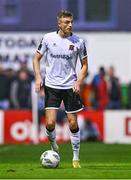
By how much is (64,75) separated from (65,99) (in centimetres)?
41

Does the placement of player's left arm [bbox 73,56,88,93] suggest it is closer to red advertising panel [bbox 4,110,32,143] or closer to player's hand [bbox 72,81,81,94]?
player's hand [bbox 72,81,81,94]

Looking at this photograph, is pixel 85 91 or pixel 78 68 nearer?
pixel 78 68

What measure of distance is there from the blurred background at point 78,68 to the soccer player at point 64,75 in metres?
12.3

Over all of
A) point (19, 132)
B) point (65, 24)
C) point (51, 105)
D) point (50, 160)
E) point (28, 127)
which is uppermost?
point (65, 24)

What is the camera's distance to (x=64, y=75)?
14.8 meters

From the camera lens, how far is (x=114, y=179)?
12672 millimetres

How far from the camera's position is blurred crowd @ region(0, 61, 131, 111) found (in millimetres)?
29594

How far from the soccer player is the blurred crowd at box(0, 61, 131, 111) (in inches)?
568

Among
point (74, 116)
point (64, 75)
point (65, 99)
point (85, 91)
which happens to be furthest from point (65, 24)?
point (85, 91)

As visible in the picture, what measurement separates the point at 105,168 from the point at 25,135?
12.6 meters

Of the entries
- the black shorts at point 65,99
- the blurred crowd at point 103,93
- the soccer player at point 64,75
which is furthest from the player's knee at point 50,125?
the blurred crowd at point 103,93

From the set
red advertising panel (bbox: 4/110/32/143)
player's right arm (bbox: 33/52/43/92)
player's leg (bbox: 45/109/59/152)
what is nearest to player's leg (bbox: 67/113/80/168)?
player's leg (bbox: 45/109/59/152)

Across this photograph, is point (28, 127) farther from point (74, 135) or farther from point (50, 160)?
point (50, 160)

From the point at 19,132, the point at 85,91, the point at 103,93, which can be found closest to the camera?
the point at 19,132
